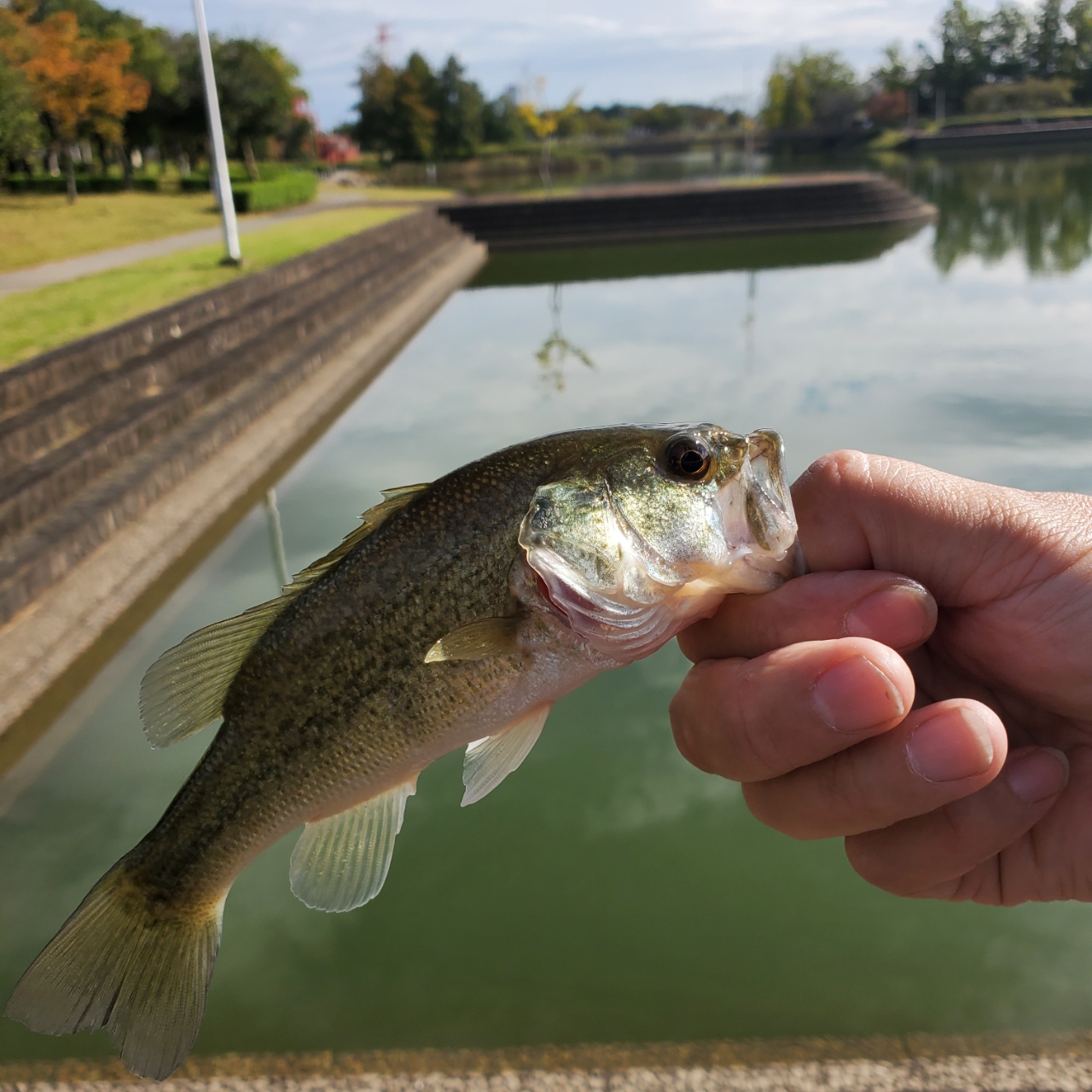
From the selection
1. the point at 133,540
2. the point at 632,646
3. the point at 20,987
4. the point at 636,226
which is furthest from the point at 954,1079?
the point at 636,226

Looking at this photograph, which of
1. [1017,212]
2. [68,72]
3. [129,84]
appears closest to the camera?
[68,72]

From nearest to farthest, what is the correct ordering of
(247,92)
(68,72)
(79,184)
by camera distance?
(68,72) → (79,184) → (247,92)

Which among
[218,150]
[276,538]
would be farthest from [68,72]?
[276,538]

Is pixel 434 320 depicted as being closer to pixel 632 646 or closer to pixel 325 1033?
pixel 325 1033

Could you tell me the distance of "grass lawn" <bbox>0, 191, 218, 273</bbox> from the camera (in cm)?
1609

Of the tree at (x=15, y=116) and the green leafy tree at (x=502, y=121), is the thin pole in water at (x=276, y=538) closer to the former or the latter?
the tree at (x=15, y=116)

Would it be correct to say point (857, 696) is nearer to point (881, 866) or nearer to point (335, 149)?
point (881, 866)

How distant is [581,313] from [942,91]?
10070cm

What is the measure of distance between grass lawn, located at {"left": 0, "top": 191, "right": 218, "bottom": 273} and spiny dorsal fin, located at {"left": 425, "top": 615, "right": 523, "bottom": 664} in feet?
51.7

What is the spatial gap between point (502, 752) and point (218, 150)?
16.2 meters

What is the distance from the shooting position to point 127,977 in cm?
153

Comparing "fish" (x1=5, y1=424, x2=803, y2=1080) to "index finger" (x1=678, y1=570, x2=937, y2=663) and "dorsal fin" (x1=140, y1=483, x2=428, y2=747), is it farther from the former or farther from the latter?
"index finger" (x1=678, y1=570, x2=937, y2=663)

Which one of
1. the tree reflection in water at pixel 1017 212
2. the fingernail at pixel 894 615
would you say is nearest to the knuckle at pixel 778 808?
the fingernail at pixel 894 615

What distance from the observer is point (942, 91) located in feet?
314
